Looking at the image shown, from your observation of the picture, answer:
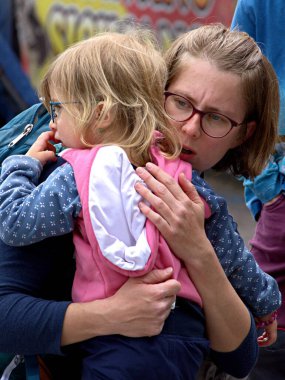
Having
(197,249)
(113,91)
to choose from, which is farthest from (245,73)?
(197,249)

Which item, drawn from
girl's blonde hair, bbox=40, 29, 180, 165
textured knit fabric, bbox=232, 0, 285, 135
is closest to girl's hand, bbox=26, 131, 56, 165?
girl's blonde hair, bbox=40, 29, 180, 165

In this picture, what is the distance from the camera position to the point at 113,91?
1.45 metres

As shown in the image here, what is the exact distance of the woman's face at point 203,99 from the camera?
1660 mm

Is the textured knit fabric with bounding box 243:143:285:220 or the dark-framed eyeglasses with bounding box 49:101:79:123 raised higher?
the dark-framed eyeglasses with bounding box 49:101:79:123

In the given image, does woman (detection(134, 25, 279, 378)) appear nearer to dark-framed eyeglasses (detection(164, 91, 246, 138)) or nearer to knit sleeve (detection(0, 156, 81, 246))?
dark-framed eyeglasses (detection(164, 91, 246, 138))

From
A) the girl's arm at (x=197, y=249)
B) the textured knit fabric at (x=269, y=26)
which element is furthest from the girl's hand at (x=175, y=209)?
the textured knit fabric at (x=269, y=26)

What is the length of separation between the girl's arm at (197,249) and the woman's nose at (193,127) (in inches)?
8.4

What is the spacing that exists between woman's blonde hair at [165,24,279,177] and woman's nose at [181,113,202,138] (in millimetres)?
154

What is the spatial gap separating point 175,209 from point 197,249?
0.11 m

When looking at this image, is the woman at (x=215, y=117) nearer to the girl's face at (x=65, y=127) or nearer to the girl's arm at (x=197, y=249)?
the girl's arm at (x=197, y=249)

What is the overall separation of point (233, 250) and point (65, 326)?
48cm

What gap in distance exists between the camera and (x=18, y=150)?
Result: 167cm

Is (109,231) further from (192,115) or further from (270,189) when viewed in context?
(270,189)

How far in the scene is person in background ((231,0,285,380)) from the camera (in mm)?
2150
